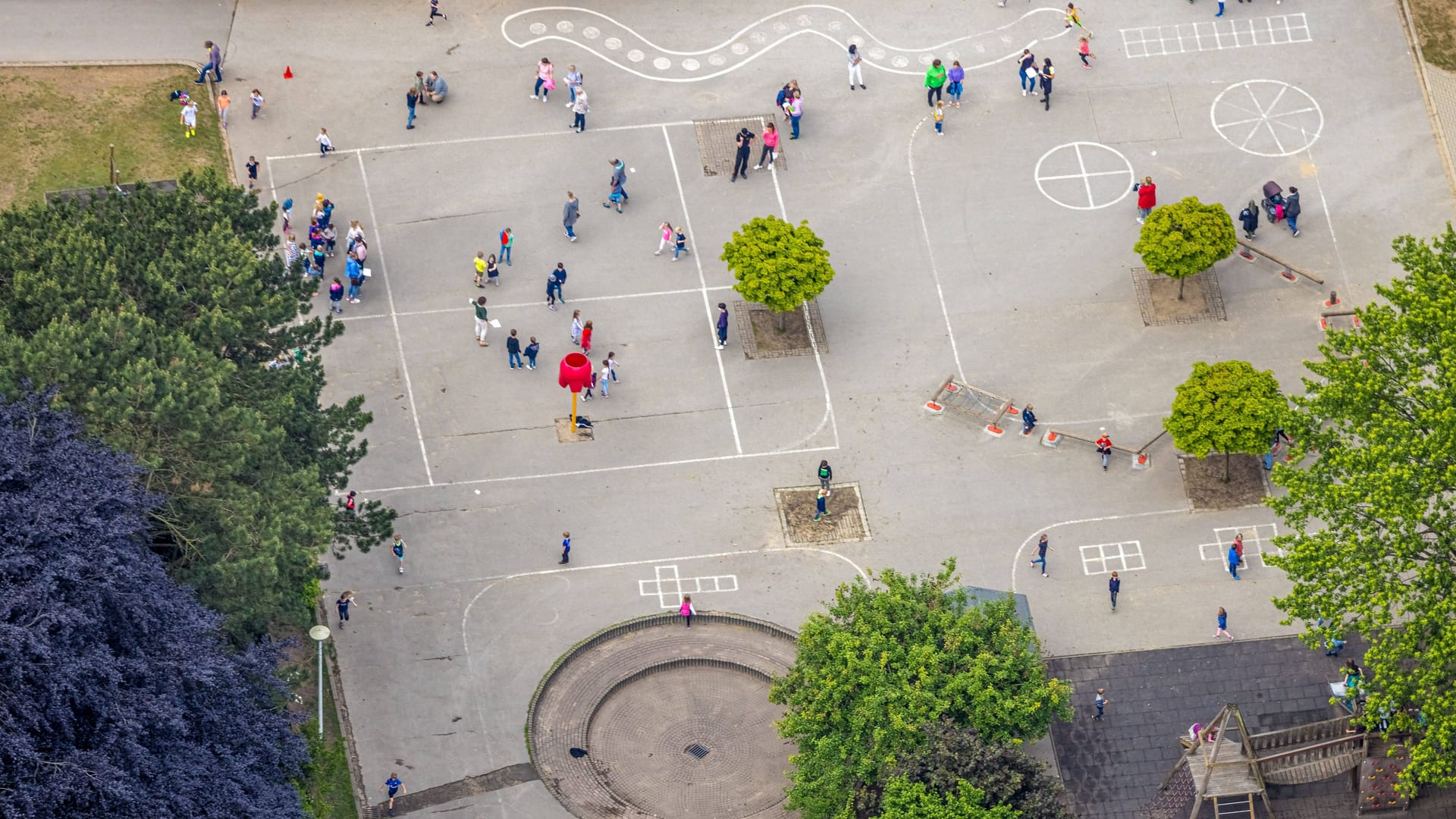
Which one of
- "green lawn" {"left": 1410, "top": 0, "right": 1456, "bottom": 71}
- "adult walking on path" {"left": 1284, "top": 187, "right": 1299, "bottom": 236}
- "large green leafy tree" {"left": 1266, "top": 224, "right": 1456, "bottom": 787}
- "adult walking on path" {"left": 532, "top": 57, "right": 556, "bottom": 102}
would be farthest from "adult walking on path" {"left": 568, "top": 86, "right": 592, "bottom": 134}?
"green lawn" {"left": 1410, "top": 0, "right": 1456, "bottom": 71}

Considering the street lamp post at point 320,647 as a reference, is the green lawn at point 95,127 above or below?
above

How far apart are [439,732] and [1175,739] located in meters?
25.7

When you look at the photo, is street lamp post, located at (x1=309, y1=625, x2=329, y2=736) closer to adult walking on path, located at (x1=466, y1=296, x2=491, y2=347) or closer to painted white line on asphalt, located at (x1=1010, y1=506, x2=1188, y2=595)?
adult walking on path, located at (x1=466, y1=296, x2=491, y2=347)

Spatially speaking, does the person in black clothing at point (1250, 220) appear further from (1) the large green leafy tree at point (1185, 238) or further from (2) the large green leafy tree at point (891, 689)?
(2) the large green leafy tree at point (891, 689)

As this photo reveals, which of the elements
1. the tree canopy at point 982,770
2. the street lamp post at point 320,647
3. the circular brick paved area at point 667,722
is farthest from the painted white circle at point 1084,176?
the street lamp post at point 320,647

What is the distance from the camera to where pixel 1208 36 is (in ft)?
374

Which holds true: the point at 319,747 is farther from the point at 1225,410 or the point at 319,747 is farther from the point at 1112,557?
the point at 1225,410

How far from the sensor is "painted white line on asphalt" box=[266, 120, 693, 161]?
10831 cm

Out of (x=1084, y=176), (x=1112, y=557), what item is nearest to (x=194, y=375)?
(x=1112, y=557)

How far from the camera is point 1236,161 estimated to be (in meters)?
110

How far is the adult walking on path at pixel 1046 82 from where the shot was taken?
11044cm

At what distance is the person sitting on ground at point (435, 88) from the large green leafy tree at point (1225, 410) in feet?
111

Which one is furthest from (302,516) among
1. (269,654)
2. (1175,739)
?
(1175,739)

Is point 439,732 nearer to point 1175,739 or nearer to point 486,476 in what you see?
point 486,476
